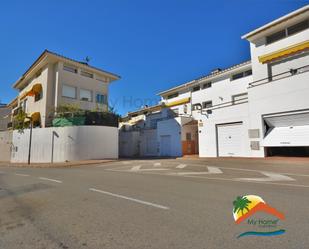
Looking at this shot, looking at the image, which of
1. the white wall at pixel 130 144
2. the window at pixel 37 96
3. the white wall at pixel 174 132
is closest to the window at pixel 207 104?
the white wall at pixel 174 132

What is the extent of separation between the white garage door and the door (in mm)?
7229

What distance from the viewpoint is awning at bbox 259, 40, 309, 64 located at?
1659 cm

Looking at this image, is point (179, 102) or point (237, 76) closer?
point (237, 76)

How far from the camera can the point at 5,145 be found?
2942cm

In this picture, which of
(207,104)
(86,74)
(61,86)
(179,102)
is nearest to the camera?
(61,86)

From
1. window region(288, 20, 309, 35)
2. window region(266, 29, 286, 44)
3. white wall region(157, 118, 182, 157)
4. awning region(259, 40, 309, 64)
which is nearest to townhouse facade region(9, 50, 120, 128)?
white wall region(157, 118, 182, 157)

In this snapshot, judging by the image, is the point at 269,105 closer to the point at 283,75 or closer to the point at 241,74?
the point at 283,75

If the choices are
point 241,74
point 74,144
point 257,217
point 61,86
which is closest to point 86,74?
point 61,86

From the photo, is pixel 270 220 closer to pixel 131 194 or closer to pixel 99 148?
pixel 131 194

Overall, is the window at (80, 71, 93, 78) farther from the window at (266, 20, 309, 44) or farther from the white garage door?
the window at (266, 20, 309, 44)

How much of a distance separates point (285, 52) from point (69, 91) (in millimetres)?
22998

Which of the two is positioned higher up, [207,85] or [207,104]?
[207,85]

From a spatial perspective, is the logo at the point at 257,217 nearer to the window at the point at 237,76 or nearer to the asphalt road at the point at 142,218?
the asphalt road at the point at 142,218

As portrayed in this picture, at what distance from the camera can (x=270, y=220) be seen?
4.18 meters
